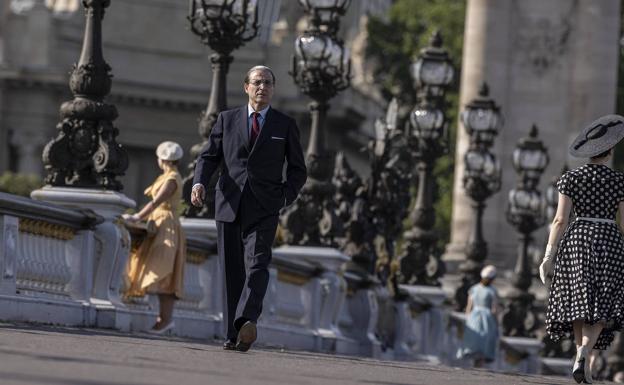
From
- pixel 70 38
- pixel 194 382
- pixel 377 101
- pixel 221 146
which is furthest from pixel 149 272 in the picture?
pixel 377 101

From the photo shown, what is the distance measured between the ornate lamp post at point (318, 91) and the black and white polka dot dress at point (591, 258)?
10206mm

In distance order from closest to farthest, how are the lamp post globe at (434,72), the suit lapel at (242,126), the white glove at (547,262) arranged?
the suit lapel at (242,126), the white glove at (547,262), the lamp post globe at (434,72)

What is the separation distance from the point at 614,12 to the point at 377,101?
46225 millimetres

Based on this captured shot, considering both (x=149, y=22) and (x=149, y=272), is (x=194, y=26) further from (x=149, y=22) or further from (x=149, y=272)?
(x=149, y=22)

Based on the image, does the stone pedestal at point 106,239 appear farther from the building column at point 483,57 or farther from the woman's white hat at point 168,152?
the building column at point 483,57

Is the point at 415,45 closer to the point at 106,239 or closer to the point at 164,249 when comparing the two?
the point at 164,249

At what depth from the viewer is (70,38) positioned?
3625 inches

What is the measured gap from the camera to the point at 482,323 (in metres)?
35.8

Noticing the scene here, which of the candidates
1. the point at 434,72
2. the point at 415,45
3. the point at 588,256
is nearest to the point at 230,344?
the point at 588,256

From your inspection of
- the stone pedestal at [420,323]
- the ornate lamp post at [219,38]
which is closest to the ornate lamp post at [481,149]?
the stone pedestal at [420,323]

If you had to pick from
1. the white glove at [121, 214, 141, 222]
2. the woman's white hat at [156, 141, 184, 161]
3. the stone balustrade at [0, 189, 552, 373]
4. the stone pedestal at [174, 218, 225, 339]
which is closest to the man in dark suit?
the stone balustrade at [0, 189, 552, 373]

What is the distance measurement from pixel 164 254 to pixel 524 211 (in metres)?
22.5

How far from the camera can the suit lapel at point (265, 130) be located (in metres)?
18.5

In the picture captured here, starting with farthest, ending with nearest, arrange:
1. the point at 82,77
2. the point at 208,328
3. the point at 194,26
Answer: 1. the point at 194,26
2. the point at 208,328
3. the point at 82,77
